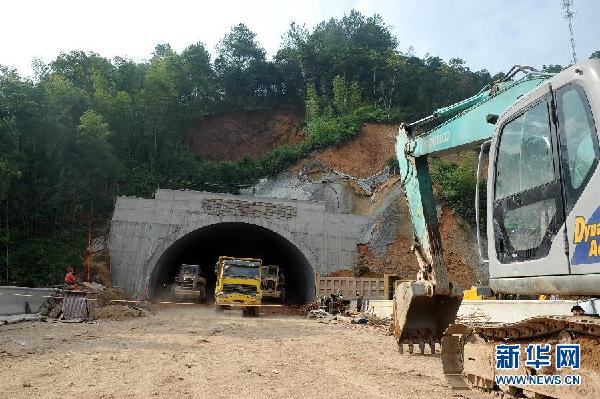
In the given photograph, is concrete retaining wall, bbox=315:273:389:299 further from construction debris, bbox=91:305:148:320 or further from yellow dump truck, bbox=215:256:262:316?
construction debris, bbox=91:305:148:320

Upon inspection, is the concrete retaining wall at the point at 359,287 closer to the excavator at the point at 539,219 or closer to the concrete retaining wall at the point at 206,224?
the concrete retaining wall at the point at 206,224

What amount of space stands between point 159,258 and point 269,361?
66.9 ft

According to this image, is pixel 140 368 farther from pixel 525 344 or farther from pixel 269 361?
pixel 525 344

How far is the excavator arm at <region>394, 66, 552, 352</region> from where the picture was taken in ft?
23.4

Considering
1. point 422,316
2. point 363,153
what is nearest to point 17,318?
point 422,316

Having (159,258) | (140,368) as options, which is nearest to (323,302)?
(159,258)

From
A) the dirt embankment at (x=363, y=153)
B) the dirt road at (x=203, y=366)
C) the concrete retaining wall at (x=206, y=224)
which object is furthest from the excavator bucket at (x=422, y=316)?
the dirt embankment at (x=363, y=153)

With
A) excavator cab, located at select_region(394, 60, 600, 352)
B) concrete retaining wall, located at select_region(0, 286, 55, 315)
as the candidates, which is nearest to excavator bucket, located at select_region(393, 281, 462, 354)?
excavator cab, located at select_region(394, 60, 600, 352)

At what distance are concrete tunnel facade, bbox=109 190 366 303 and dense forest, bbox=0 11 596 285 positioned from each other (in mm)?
3209

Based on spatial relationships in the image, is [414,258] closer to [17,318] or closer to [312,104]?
[17,318]

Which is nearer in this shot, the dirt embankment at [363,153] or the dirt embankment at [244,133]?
the dirt embankment at [363,153]

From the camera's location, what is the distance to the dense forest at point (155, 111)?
29047 mm

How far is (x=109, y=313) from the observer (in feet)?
61.9

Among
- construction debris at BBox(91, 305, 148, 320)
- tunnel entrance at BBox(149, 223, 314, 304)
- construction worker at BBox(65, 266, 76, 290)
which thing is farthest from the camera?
tunnel entrance at BBox(149, 223, 314, 304)
